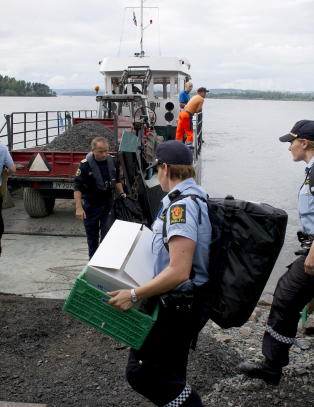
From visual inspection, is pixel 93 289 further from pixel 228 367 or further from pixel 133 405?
pixel 228 367

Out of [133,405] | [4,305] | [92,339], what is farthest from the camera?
[4,305]

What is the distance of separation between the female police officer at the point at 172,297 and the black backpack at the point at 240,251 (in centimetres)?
6

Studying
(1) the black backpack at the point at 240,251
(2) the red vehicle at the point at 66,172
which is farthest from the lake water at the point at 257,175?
(1) the black backpack at the point at 240,251

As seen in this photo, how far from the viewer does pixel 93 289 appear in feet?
8.57

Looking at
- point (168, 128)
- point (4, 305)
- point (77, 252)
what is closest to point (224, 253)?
point (4, 305)

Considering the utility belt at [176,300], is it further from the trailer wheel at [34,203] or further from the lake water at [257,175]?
the trailer wheel at [34,203]

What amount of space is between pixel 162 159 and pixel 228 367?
201cm

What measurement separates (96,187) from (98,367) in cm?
243

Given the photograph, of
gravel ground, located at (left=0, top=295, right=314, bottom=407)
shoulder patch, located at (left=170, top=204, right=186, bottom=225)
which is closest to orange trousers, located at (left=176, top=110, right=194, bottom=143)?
gravel ground, located at (left=0, top=295, right=314, bottom=407)

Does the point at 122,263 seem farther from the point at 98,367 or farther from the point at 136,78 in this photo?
the point at 136,78

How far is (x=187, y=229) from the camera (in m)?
2.52

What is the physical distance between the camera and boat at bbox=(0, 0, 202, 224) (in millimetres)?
7891

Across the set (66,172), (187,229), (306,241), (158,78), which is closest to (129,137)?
(66,172)

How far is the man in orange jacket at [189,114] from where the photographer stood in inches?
428
